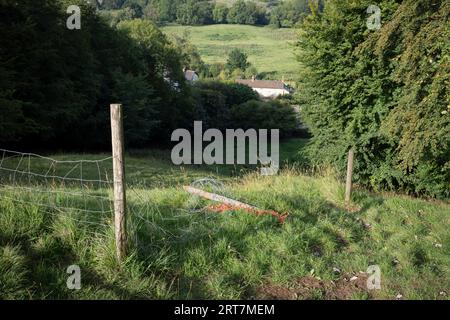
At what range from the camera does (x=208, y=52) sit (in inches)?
4683

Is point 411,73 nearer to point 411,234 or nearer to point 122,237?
point 411,234

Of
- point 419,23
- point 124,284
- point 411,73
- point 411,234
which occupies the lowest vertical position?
point 411,234

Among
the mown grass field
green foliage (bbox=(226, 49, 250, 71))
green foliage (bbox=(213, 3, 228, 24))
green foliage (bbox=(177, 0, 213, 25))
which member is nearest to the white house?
green foliage (bbox=(226, 49, 250, 71))

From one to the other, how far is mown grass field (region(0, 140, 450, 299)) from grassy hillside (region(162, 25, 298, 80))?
9536 cm

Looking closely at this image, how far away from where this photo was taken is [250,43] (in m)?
130

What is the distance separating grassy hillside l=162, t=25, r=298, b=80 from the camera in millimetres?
110750

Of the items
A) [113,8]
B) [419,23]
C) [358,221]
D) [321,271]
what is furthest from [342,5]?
[113,8]

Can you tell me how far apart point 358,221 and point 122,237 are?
189 inches

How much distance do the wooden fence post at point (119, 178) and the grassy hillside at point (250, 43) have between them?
Result: 320 feet

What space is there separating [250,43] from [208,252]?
129 metres

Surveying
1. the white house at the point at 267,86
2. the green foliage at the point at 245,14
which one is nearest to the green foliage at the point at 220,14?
the green foliage at the point at 245,14

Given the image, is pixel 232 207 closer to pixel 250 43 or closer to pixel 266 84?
pixel 266 84

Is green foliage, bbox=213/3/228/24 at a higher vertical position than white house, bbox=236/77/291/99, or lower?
higher

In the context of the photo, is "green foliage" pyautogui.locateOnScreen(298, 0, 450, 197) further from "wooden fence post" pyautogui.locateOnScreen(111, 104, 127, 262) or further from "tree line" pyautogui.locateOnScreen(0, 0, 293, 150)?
"tree line" pyautogui.locateOnScreen(0, 0, 293, 150)
